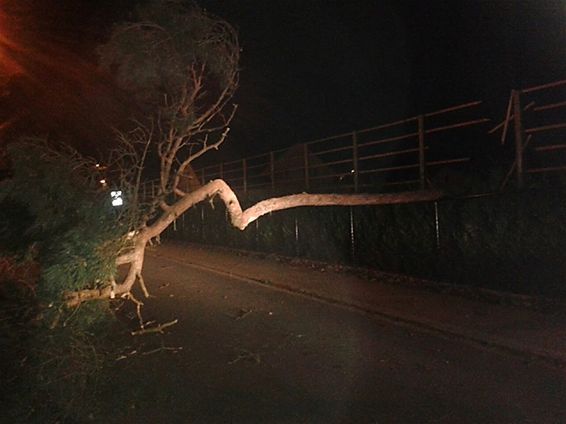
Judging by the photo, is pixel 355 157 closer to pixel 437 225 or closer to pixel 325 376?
pixel 437 225

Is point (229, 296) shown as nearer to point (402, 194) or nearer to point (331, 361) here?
point (402, 194)

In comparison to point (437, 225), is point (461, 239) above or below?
below

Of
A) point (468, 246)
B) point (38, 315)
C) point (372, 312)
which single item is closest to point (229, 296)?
point (372, 312)

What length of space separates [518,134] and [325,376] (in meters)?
6.19

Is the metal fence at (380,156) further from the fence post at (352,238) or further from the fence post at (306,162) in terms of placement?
the fence post at (352,238)

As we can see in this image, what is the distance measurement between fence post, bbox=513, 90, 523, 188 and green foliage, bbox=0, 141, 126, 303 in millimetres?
6364

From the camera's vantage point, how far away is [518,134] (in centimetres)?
1153

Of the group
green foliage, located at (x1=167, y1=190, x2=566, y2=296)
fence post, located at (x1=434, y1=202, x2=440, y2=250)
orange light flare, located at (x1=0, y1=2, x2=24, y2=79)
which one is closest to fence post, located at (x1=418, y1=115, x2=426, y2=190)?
green foliage, located at (x1=167, y1=190, x2=566, y2=296)

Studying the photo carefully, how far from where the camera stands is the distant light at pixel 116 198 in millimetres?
8992

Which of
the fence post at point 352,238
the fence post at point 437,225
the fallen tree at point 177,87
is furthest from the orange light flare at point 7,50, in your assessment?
the fence post at point 437,225

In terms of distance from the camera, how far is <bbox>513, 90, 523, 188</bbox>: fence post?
448 inches

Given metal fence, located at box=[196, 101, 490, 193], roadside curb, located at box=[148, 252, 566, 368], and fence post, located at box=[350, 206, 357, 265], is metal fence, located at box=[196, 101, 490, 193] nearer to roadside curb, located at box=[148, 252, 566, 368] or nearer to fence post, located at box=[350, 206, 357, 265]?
fence post, located at box=[350, 206, 357, 265]

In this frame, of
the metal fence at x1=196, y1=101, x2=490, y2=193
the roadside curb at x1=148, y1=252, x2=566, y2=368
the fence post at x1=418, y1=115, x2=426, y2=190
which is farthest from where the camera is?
the metal fence at x1=196, y1=101, x2=490, y2=193

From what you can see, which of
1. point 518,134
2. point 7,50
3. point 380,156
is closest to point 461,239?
point 518,134
